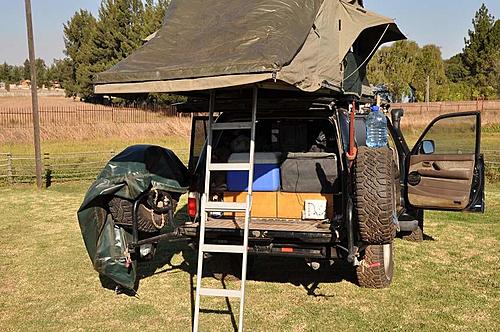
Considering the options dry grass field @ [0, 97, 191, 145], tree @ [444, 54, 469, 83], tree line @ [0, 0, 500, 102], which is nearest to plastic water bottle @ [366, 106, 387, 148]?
dry grass field @ [0, 97, 191, 145]

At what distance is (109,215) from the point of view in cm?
578

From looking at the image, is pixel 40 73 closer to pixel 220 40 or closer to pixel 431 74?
pixel 431 74

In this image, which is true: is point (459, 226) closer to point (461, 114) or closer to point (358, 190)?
point (461, 114)

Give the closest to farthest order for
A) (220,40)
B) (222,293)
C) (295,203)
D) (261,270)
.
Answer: (222,293) < (220,40) < (295,203) < (261,270)

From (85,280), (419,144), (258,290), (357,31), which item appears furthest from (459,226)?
(85,280)

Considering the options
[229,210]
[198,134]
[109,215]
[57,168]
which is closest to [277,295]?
[229,210]

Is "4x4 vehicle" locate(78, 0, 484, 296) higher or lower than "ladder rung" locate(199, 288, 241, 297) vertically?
higher

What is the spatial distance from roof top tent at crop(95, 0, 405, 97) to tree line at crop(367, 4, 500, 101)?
3658 cm

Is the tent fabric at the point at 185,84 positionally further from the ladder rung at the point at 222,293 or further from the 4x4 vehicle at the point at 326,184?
the ladder rung at the point at 222,293

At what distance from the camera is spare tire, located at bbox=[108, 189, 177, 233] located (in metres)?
5.72

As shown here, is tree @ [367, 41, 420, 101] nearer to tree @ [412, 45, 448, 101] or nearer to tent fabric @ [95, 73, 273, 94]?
tree @ [412, 45, 448, 101]

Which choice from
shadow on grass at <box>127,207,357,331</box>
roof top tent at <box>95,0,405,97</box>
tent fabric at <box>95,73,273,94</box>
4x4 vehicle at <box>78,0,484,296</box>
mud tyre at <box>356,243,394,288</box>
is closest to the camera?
tent fabric at <box>95,73,273,94</box>

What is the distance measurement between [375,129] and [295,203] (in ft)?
3.93

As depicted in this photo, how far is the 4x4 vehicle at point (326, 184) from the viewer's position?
4.89 m
